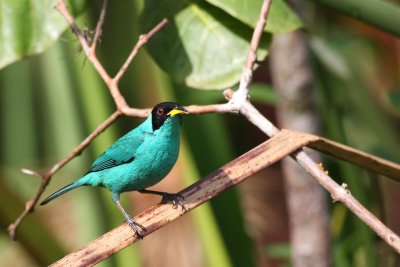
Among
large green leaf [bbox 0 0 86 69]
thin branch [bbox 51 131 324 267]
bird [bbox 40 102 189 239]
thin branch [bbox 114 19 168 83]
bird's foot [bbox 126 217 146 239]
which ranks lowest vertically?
bird [bbox 40 102 189 239]

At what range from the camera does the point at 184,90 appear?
87.2 inches

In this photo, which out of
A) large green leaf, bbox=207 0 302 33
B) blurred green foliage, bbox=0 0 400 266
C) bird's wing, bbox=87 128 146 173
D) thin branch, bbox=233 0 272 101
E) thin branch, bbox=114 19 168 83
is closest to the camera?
thin branch, bbox=233 0 272 101

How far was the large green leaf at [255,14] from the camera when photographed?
170 centimetres

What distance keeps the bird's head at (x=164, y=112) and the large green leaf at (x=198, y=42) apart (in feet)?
0.34

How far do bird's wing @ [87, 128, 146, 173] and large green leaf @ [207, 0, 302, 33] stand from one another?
0.42 metres

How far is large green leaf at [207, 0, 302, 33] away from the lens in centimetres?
170

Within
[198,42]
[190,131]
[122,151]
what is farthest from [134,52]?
[190,131]

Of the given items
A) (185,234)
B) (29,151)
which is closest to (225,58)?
(185,234)

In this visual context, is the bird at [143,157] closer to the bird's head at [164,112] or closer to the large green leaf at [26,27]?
the bird's head at [164,112]

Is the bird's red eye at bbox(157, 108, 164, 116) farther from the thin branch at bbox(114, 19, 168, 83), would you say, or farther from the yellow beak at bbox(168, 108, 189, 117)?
the thin branch at bbox(114, 19, 168, 83)

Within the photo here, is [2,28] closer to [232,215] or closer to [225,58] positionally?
[225,58]

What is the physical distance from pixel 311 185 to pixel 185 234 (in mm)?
1275

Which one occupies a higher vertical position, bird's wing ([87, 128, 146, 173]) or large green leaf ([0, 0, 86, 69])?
large green leaf ([0, 0, 86, 69])

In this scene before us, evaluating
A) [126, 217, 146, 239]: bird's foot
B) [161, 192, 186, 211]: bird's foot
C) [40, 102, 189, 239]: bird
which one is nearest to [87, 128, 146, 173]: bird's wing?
[40, 102, 189, 239]: bird
